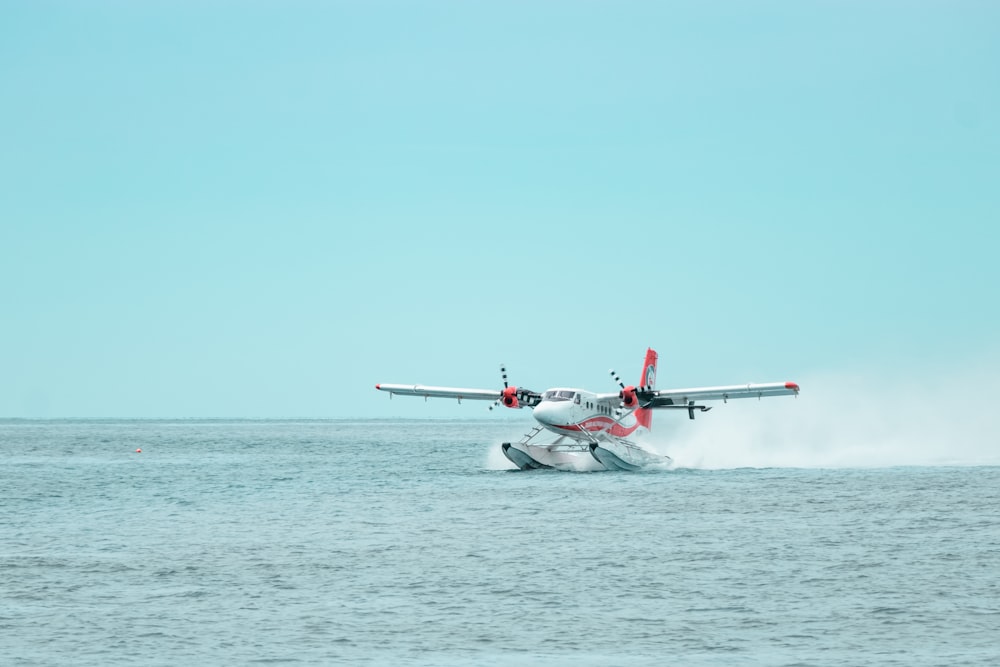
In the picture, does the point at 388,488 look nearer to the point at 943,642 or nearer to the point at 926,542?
the point at 926,542

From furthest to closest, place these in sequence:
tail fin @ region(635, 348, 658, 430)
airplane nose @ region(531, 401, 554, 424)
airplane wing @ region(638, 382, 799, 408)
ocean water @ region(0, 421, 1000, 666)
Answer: tail fin @ region(635, 348, 658, 430)
airplane wing @ region(638, 382, 799, 408)
airplane nose @ region(531, 401, 554, 424)
ocean water @ region(0, 421, 1000, 666)

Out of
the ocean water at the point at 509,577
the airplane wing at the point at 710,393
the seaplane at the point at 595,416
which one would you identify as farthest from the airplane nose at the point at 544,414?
the airplane wing at the point at 710,393

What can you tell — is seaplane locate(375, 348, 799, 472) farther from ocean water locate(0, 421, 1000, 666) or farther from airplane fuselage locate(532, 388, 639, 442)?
ocean water locate(0, 421, 1000, 666)

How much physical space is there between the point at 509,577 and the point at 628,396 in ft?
95.0

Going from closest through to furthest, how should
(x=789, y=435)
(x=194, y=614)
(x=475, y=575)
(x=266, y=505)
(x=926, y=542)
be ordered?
(x=194, y=614) < (x=475, y=575) < (x=926, y=542) < (x=266, y=505) < (x=789, y=435)

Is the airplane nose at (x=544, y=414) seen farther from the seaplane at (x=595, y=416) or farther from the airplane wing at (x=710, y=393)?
the airplane wing at (x=710, y=393)

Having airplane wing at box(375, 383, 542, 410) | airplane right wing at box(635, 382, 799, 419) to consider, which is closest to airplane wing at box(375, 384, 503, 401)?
airplane wing at box(375, 383, 542, 410)

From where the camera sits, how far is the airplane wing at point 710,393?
49781mm

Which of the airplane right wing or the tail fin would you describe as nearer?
the airplane right wing

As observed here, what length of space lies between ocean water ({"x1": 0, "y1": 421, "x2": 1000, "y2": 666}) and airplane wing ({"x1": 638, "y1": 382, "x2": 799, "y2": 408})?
25.5 ft

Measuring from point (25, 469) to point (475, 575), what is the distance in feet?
159

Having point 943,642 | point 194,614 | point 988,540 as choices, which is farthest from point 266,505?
point 943,642

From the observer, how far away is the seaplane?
157 ft

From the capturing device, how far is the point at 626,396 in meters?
50.6
